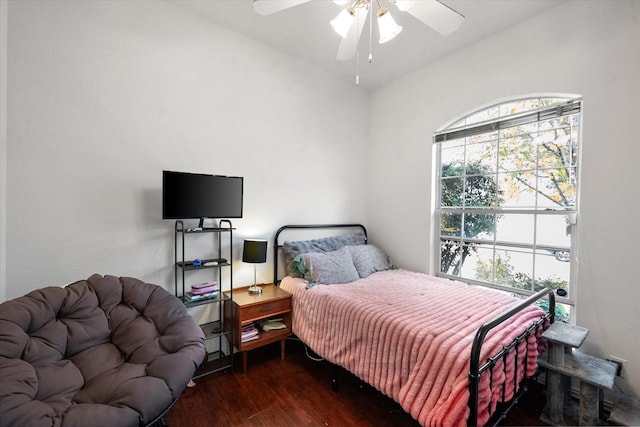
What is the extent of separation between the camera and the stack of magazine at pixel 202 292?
2199 millimetres

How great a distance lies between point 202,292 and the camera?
7.34 ft

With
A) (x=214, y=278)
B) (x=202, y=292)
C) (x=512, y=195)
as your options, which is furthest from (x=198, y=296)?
(x=512, y=195)

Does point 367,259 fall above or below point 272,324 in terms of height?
above

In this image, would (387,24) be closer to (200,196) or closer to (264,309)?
(200,196)

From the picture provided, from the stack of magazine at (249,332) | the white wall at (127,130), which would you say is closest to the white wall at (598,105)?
the white wall at (127,130)

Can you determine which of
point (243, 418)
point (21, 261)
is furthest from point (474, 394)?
point (21, 261)

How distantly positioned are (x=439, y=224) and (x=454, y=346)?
1.84m

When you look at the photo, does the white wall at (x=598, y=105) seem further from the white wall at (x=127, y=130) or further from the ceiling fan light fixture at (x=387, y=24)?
the white wall at (x=127, y=130)

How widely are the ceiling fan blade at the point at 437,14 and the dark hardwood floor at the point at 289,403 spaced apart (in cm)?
238

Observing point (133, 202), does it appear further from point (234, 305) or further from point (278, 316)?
point (278, 316)

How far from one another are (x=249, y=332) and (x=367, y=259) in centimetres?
142

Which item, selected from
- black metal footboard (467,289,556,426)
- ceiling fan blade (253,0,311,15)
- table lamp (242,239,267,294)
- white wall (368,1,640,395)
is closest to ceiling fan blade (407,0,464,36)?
ceiling fan blade (253,0,311,15)

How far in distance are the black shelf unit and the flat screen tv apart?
11 cm

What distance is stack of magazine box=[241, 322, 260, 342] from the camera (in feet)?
7.57
